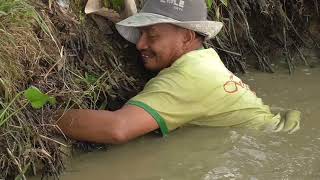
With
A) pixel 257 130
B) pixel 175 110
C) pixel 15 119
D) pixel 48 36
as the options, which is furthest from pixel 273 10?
pixel 15 119

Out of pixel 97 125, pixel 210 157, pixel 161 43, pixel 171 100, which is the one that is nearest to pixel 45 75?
pixel 97 125

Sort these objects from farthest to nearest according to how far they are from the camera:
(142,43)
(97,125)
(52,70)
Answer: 1. (142,43)
2. (52,70)
3. (97,125)

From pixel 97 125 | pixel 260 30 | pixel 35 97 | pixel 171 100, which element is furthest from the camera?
pixel 260 30

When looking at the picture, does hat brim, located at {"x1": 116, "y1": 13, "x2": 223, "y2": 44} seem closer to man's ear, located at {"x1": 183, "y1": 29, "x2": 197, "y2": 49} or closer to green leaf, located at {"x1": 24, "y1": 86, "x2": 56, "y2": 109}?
man's ear, located at {"x1": 183, "y1": 29, "x2": 197, "y2": 49}

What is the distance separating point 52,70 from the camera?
346cm

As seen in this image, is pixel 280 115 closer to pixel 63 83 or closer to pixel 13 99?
pixel 63 83

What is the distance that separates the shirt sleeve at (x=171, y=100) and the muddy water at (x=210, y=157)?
148 mm

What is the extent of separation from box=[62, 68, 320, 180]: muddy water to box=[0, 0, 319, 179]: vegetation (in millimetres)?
261

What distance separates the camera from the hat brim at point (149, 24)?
12.5 feet

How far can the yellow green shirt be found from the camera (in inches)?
141

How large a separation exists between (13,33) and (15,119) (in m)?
0.49

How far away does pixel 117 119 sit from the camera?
11.0 ft

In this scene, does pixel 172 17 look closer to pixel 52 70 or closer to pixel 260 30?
pixel 52 70

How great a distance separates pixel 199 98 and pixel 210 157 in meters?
0.36
